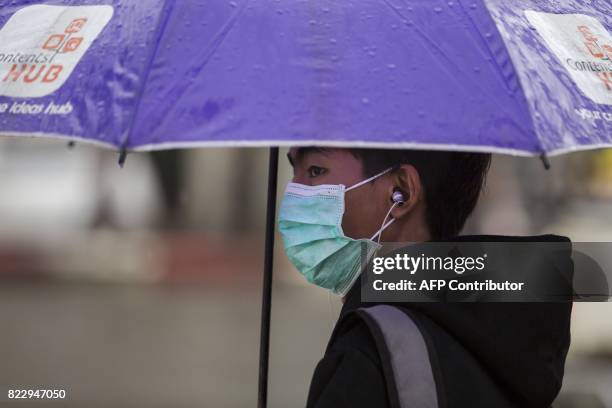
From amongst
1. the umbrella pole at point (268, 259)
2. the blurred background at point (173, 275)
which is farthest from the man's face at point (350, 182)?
the blurred background at point (173, 275)

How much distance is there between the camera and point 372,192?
2189mm

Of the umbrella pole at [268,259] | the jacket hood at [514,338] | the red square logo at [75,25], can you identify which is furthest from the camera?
the umbrella pole at [268,259]

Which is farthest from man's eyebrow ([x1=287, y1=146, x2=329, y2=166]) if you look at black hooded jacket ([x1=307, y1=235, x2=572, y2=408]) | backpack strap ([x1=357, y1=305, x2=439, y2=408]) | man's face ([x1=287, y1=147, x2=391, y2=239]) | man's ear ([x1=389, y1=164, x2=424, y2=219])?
backpack strap ([x1=357, y1=305, x2=439, y2=408])

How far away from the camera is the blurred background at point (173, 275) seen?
8.36 m

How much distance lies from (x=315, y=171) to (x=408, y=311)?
0.53 meters

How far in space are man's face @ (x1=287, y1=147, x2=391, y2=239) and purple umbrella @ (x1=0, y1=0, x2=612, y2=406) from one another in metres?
0.40

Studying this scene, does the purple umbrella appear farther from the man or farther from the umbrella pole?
the umbrella pole

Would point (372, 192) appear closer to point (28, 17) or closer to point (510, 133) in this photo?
point (510, 133)

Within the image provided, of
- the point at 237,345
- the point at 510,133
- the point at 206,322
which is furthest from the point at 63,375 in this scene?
the point at 510,133

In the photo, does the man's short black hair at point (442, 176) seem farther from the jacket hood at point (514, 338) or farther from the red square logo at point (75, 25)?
the red square logo at point (75, 25)

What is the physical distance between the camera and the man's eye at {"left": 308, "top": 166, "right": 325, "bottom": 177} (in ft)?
7.36

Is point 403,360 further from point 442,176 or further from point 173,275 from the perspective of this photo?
point 173,275

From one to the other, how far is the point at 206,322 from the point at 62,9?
9178 mm

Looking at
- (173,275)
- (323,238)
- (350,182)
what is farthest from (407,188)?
(173,275)
